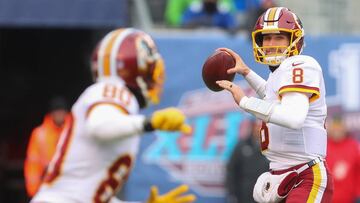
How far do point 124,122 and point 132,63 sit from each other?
63 cm

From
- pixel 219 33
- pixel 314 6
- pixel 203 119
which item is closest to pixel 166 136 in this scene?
pixel 203 119

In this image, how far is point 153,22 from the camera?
1061 cm

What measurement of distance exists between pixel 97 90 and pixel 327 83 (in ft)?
15.8

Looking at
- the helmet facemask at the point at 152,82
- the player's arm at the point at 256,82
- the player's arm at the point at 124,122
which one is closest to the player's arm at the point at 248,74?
the player's arm at the point at 256,82

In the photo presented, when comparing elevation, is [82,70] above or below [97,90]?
below

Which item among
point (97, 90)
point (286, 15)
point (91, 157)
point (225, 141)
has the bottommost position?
point (225, 141)

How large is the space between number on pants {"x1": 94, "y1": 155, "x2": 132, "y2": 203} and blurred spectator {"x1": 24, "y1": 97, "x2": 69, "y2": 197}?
2.79 m

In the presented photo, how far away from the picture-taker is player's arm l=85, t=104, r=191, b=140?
524 centimetres

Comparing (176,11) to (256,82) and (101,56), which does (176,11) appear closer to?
(101,56)

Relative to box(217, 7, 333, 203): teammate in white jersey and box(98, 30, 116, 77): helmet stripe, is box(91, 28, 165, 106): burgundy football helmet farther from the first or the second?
box(217, 7, 333, 203): teammate in white jersey

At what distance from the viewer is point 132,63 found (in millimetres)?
5922

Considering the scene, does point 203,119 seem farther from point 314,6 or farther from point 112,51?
point 112,51

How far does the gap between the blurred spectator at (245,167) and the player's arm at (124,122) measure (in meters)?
3.83

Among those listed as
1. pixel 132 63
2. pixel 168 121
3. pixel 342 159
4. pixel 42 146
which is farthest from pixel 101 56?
pixel 342 159
